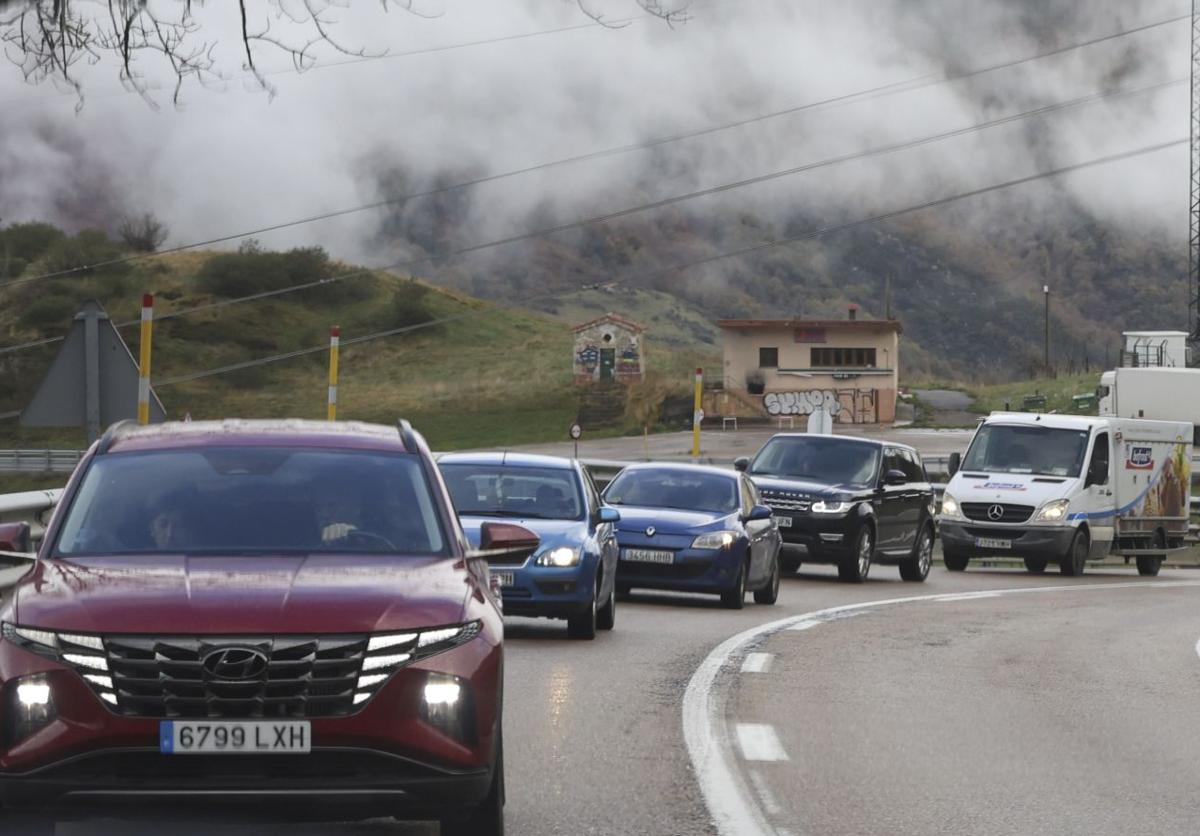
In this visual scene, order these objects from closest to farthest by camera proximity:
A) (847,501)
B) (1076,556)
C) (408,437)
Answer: (408,437), (847,501), (1076,556)

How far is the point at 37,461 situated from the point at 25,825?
79.4m

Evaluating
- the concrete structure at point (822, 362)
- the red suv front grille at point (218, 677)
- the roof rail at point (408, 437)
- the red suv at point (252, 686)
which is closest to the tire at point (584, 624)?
the roof rail at point (408, 437)

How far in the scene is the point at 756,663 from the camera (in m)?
15.1

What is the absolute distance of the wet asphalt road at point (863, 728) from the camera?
8430 millimetres

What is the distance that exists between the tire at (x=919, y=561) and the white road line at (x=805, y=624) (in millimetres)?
9709

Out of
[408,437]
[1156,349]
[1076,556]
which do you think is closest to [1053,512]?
[1076,556]

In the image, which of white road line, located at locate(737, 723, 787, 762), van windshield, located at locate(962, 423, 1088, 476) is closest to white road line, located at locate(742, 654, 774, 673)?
white road line, located at locate(737, 723, 787, 762)

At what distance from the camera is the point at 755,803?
8680 mm

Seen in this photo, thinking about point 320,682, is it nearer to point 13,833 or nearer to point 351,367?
point 13,833

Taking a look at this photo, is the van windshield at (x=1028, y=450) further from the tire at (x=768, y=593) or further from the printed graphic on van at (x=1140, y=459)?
the tire at (x=768, y=593)

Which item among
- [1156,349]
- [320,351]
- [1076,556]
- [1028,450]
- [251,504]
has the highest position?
[1156,349]

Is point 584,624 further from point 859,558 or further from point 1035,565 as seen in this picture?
point 1035,565

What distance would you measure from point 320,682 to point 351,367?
417 feet

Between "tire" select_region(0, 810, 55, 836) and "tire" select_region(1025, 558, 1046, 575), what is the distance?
87.6 feet
